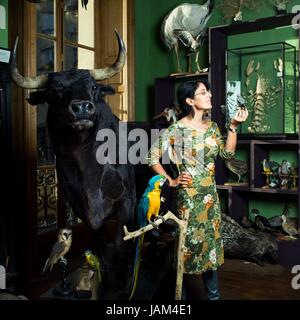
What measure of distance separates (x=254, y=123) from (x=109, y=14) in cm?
196

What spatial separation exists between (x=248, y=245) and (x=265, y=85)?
138cm

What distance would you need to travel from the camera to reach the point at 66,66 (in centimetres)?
384

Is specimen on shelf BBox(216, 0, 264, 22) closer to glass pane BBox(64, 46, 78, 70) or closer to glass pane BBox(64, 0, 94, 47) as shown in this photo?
glass pane BBox(64, 0, 94, 47)

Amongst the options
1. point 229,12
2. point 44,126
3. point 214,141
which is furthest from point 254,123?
point 44,126

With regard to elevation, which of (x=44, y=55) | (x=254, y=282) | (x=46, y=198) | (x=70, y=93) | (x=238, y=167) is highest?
(x=44, y=55)

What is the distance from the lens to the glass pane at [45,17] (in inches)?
137

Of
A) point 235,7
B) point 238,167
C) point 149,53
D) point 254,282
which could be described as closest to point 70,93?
point 254,282

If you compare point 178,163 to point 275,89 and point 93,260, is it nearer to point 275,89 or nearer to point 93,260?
point 93,260

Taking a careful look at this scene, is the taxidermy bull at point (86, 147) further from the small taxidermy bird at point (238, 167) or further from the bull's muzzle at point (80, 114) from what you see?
A: the small taxidermy bird at point (238, 167)

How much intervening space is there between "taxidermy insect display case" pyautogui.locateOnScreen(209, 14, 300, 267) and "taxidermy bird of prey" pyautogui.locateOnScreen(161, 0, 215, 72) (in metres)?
0.25

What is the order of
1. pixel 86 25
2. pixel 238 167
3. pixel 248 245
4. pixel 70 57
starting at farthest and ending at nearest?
pixel 86 25 < pixel 70 57 < pixel 238 167 < pixel 248 245

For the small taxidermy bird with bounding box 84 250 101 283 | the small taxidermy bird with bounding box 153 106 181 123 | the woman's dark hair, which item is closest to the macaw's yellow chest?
the small taxidermy bird with bounding box 84 250 101 283

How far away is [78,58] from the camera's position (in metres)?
4.06

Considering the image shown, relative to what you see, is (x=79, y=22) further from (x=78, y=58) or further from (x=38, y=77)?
(x=38, y=77)
